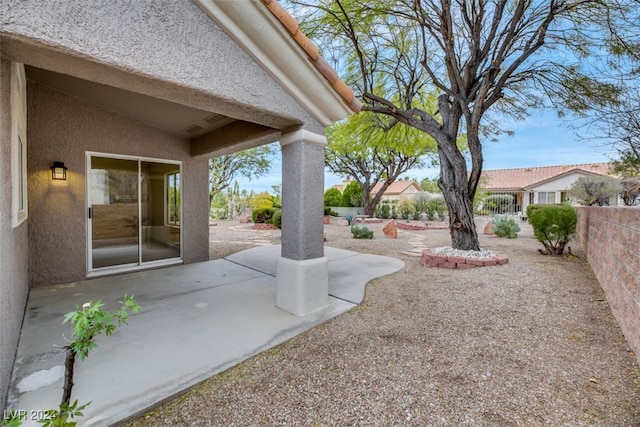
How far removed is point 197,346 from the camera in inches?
135

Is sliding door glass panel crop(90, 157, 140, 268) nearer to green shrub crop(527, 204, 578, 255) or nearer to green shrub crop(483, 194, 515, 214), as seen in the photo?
green shrub crop(527, 204, 578, 255)

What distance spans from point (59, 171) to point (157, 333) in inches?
169

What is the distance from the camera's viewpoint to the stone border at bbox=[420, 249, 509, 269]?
702 cm

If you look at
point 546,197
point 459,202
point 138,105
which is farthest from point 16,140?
point 546,197

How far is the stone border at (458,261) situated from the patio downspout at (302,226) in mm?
3988

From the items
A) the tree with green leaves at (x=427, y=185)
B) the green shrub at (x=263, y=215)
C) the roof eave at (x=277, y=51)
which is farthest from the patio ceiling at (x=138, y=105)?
the tree with green leaves at (x=427, y=185)

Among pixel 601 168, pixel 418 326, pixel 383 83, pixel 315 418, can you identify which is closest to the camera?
pixel 315 418

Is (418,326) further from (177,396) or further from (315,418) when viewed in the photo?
(177,396)

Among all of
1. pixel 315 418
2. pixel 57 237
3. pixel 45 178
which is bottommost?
pixel 315 418

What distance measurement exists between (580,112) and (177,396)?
11.2m

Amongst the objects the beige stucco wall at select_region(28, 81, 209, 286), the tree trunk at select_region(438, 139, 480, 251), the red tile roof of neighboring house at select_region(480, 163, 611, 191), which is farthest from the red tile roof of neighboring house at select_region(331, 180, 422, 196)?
the beige stucco wall at select_region(28, 81, 209, 286)

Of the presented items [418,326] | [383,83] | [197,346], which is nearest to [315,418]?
[197,346]

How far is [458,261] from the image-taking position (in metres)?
7.12

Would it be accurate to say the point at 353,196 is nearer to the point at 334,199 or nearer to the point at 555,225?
the point at 334,199
